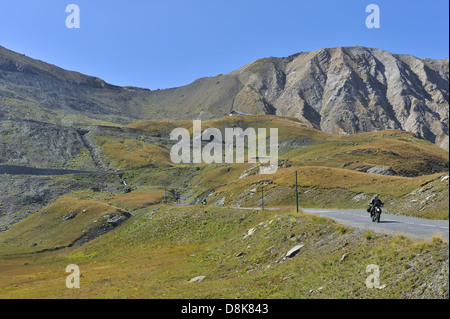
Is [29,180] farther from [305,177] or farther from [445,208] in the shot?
[445,208]

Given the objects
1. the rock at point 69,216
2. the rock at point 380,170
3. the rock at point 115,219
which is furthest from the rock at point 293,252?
the rock at point 380,170

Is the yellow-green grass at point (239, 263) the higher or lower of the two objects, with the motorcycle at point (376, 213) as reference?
lower

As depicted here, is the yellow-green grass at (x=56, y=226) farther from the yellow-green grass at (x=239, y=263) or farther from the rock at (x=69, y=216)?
the yellow-green grass at (x=239, y=263)

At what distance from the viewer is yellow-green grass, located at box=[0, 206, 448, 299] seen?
1588 centimetres

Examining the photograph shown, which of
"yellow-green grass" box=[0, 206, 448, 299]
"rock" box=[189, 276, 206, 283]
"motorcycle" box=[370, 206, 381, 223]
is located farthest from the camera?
"rock" box=[189, 276, 206, 283]

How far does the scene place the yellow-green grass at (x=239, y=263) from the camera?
15.9 m

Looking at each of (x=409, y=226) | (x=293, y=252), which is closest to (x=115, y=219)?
(x=293, y=252)

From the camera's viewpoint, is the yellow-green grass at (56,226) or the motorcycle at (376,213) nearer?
the motorcycle at (376,213)

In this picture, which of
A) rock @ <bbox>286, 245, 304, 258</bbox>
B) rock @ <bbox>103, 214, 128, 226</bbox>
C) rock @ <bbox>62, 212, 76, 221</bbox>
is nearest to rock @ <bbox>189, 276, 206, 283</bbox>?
rock @ <bbox>286, 245, 304, 258</bbox>

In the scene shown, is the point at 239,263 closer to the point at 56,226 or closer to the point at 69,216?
the point at 69,216

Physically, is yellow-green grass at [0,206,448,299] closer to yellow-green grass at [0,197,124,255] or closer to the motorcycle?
the motorcycle

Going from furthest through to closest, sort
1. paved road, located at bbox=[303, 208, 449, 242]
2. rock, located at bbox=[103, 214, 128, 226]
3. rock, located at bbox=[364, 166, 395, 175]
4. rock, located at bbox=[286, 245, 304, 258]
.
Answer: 1. rock, located at bbox=[364, 166, 395, 175]
2. rock, located at bbox=[103, 214, 128, 226]
3. rock, located at bbox=[286, 245, 304, 258]
4. paved road, located at bbox=[303, 208, 449, 242]

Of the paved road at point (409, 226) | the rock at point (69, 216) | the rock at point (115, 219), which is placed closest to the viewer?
the paved road at point (409, 226)
